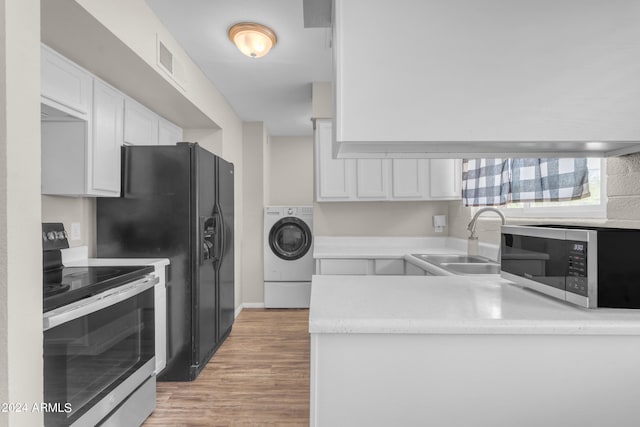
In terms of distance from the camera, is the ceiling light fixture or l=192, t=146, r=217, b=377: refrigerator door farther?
l=192, t=146, r=217, b=377: refrigerator door

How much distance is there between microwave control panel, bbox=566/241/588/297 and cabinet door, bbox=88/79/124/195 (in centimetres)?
242

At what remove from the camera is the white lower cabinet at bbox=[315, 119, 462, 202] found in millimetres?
3555

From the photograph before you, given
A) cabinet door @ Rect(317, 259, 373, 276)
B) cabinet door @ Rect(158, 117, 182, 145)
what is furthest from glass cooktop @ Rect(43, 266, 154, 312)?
cabinet door @ Rect(158, 117, 182, 145)

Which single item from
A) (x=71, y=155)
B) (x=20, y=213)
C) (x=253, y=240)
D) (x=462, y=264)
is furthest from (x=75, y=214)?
(x=462, y=264)

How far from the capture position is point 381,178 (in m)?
3.59

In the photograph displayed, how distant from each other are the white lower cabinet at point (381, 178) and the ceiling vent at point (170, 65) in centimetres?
135

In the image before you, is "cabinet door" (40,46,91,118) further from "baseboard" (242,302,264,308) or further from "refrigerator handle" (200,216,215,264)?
"baseboard" (242,302,264,308)

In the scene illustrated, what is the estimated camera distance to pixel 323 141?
357 cm

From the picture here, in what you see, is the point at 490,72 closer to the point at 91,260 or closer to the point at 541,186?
the point at 541,186

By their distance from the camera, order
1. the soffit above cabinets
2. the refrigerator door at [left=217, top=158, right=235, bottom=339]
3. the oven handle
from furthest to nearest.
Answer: the refrigerator door at [left=217, top=158, right=235, bottom=339], the oven handle, the soffit above cabinets

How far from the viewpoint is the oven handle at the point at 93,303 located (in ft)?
4.54

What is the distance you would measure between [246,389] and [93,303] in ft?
4.23

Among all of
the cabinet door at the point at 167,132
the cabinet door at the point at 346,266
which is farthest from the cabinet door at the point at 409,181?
the cabinet door at the point at 167,132

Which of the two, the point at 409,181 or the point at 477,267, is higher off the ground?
the point at 409,181
